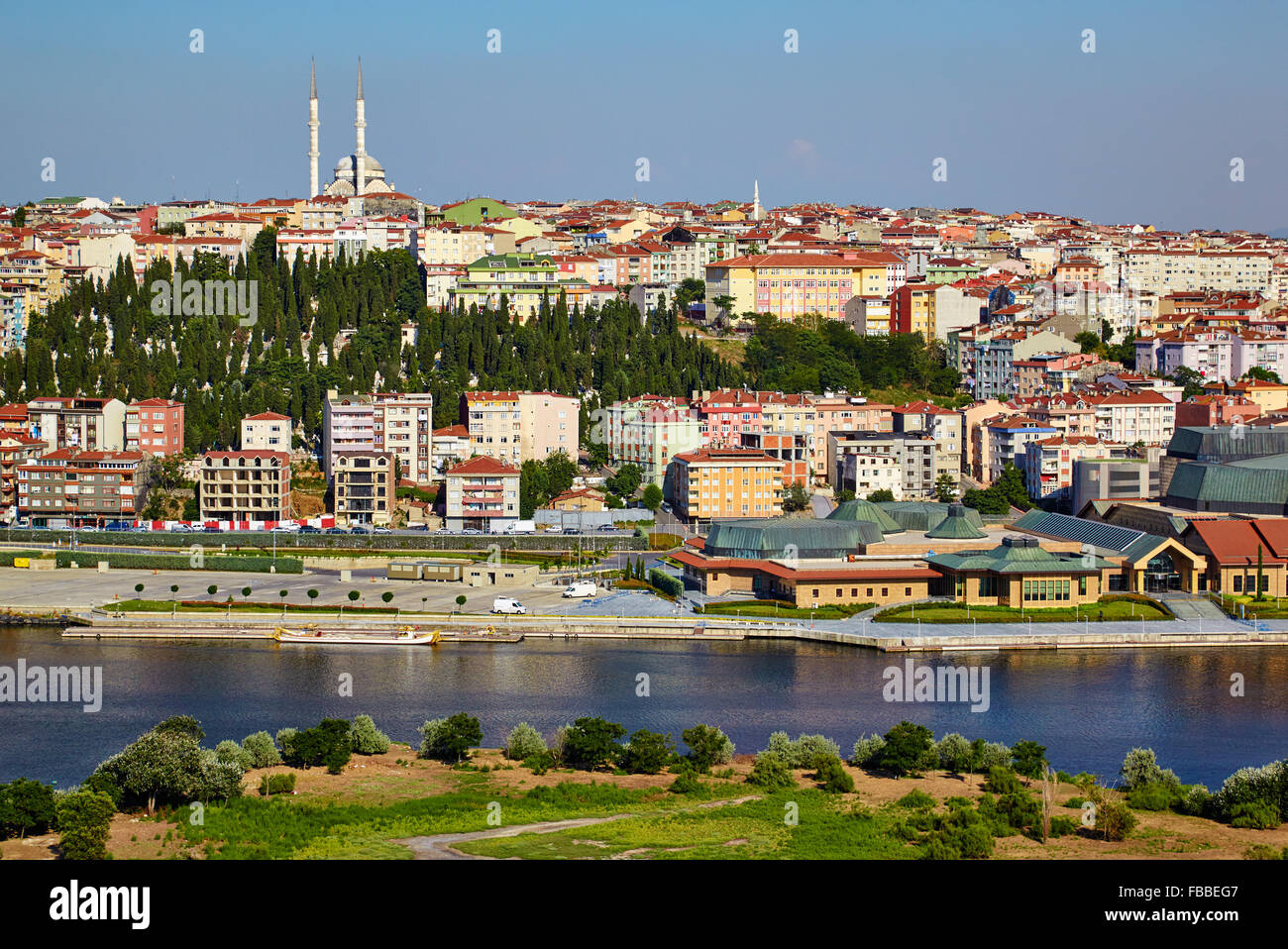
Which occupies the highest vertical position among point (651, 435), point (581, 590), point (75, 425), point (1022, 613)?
point (75, 425)

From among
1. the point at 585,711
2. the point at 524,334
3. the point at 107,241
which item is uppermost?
the point at 107,241

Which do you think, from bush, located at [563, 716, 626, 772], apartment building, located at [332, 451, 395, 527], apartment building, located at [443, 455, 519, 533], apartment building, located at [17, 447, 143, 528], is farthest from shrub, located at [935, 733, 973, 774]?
apartment building, located at [17, 447, 143, 528]

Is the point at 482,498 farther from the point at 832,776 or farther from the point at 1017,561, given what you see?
the point at 832,776

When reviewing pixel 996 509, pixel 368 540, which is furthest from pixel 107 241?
pixel 996 509

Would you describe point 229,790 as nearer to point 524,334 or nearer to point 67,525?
point 67,525

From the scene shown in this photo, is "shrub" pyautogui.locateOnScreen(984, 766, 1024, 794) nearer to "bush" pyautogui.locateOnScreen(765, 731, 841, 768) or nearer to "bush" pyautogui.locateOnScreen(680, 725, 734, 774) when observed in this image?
"bush" pyautogui.locateOnScreen(765, 731, 841, 768)

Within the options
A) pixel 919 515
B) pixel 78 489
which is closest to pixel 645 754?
pixel 919 515

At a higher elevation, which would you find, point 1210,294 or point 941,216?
point 941,216

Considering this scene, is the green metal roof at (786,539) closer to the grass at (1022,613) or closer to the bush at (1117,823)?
the grass at (1022,613)
